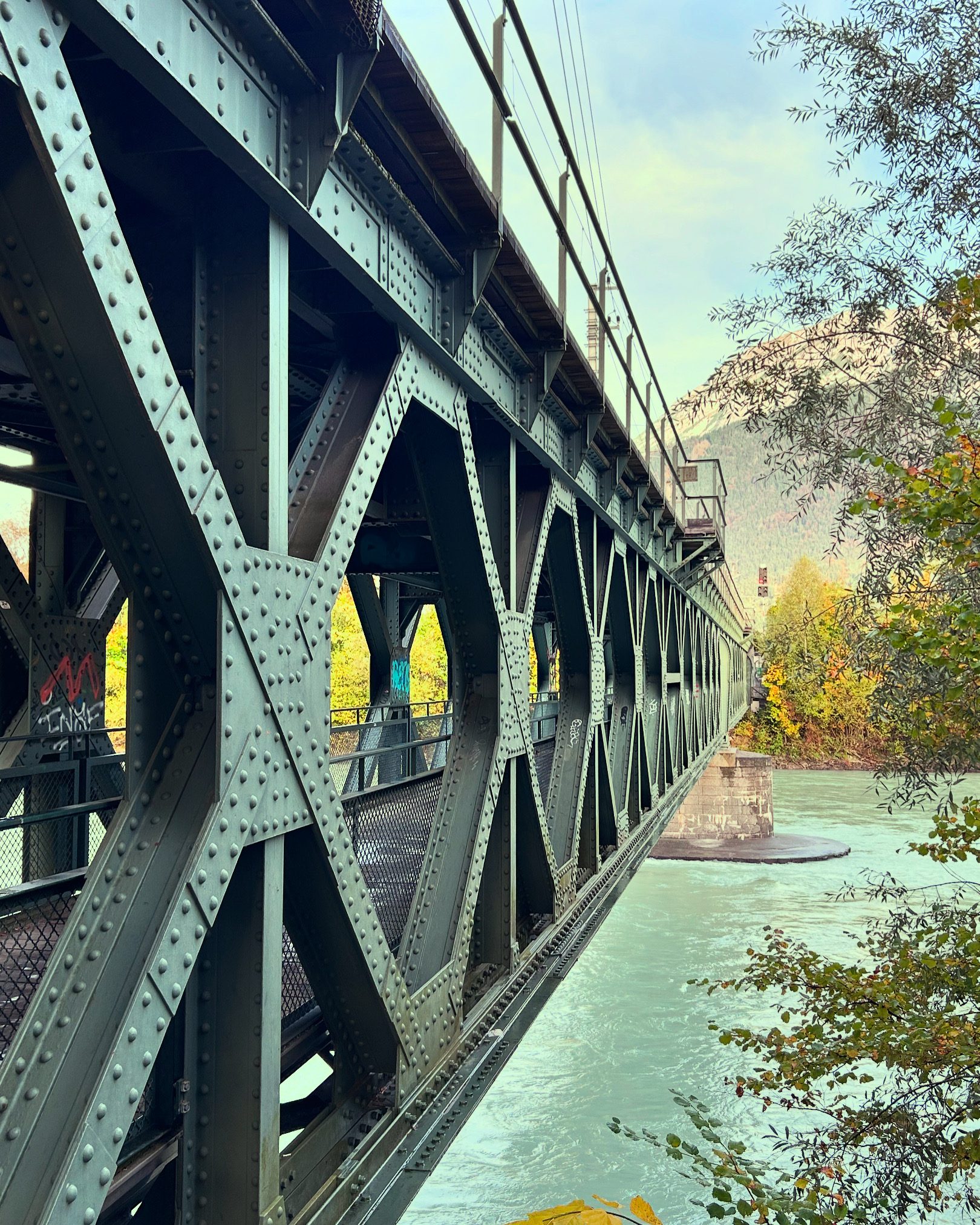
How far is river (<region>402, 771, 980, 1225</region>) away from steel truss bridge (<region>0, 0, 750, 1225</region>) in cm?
522

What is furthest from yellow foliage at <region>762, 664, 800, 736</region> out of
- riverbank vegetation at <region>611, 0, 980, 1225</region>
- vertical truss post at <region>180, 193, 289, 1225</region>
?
vertical truss post at <region>180, 193, 289, 1225</region>

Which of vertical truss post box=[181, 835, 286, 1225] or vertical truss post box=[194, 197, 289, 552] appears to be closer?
vertical truss post box=[181, 835, 286, 1225]

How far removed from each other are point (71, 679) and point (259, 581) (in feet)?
21.8

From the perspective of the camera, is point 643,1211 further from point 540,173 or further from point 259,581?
point 540,173

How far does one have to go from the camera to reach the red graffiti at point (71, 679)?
9078 millimetres

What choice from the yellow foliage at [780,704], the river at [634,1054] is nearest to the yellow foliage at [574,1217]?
the river at [634,1054]

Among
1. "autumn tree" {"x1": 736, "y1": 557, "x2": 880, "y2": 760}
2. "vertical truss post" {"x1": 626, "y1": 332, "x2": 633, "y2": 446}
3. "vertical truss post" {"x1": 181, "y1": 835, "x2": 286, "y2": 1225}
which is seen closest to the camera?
"vertical truss post" {"x1": 181, "y1": 835, "x2": 286, "y2": 1225}

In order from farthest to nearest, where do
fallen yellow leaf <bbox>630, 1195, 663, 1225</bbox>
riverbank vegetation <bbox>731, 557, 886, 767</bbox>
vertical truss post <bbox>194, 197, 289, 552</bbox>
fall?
1. riverbank vegetation <bbox>731, 557, 886, 767</bbox>
2. vertical truss post <bbox>194, 197, 289, 552</bbox>
3. fallen yellow leaf <bbox>630, 1195, 663, 1225</bbox>

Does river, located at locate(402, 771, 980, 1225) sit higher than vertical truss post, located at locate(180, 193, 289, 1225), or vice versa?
vertical truss post, located at locate(180, 193, 289, 1225)

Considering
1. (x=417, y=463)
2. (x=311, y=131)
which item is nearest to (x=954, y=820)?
(x=417, y=463)

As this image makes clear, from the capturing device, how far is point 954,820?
7.02 meters

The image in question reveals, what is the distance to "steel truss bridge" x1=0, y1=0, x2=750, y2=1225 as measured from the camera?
2.76 metres

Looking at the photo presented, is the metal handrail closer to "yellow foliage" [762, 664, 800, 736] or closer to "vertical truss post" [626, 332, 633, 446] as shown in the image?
"vertical truss post" [626, 332, 633, 446]

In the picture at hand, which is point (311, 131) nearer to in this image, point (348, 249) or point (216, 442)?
point (348, 249)
